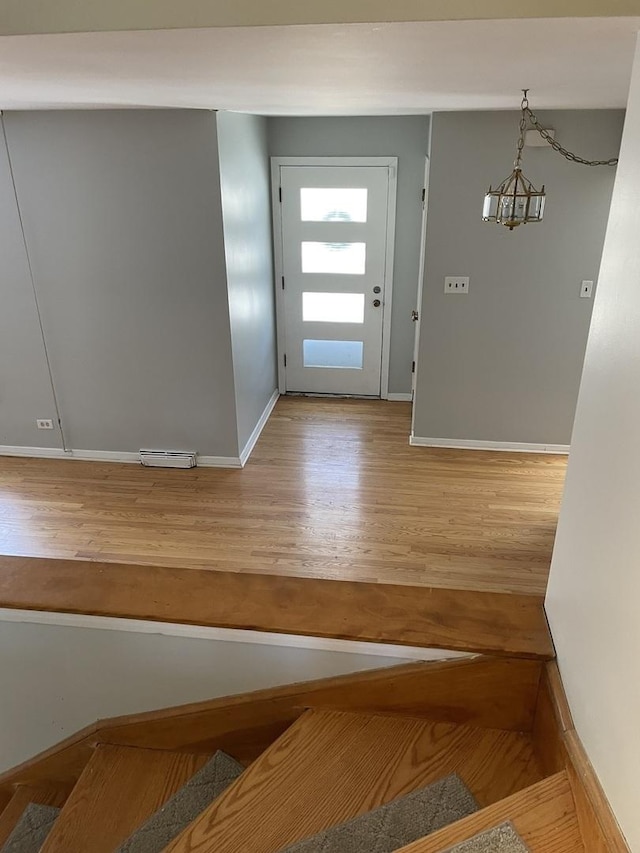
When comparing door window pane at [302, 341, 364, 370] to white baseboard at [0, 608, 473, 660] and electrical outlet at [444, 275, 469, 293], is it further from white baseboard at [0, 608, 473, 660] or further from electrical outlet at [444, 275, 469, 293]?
white baseboard at [0, 608, 473, 660]

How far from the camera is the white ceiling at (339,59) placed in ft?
3.14

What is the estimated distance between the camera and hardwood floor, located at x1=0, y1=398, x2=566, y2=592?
10.3 ft

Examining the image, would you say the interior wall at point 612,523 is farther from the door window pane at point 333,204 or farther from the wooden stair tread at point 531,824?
the door window pane at point 333,204

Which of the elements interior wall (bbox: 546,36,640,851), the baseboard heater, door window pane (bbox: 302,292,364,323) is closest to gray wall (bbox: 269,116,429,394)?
door window pane (bbox: 302,292,364,323)

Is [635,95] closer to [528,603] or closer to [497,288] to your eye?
[528,603]

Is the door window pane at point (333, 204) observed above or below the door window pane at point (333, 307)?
above

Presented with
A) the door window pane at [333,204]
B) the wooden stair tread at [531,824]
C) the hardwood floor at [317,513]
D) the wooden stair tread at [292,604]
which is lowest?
the hardwood floor at [317,513]

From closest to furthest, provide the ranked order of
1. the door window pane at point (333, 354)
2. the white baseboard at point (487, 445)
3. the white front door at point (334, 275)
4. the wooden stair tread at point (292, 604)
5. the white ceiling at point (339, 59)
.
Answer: the white ceiling at point (339, 59) → the wooden stair tread at point (292, 604) → the white baseboard at point (487, 445) → the white front door at point (334, 275) → the door window pane at point (333, 354)

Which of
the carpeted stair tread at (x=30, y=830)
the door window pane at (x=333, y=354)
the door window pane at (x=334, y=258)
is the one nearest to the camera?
the carpeted stair tread at (x=30, y=830)

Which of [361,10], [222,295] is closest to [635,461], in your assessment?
[361,10]

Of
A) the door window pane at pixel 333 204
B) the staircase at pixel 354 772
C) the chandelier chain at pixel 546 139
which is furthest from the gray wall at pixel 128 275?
the staircase at pixel 354 772

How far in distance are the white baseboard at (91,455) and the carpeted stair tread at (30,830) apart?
278 centimetres

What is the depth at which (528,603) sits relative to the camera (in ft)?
4.09

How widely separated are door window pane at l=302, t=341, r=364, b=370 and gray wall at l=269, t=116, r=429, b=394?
0.86m
